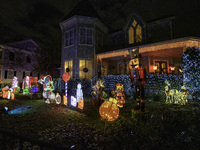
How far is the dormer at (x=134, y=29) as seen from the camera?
14445mm

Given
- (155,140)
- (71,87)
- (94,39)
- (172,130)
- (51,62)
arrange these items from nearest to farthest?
(155,140), (172,130), (71,87), (94,39), (51,62)

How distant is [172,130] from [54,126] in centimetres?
399

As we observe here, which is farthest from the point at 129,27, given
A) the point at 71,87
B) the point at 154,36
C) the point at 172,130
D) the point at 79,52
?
the point at 172,130

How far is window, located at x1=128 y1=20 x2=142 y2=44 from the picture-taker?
14.6 m

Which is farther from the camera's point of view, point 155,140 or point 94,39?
point 94,39

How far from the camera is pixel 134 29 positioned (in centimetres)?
1487

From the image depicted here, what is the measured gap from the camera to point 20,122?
4617 mm

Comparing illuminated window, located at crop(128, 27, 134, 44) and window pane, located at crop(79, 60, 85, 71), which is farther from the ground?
illuminated window, located at crop(128, 27, 134, 44)

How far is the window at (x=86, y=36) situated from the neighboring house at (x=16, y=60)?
14.3 meters

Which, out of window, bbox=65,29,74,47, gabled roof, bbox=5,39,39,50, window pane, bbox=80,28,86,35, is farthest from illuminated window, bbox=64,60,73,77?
gabled roof, bbox=5,39,39,50

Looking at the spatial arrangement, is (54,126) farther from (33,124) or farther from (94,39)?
(94,39)

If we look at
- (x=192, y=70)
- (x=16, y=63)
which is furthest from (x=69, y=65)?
(x=16, y=63)

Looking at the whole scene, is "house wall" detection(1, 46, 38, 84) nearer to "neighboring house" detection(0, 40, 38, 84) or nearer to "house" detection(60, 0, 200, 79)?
"neighboring house" detection(0, 40, 38, 84)

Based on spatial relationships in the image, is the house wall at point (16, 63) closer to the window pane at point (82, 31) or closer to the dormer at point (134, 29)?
the window pane at point (82, 31)
